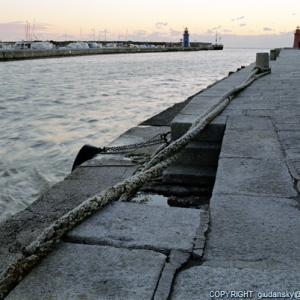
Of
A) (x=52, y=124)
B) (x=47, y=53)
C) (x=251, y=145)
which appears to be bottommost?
(x=52, y=124)

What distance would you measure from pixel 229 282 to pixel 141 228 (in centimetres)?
47

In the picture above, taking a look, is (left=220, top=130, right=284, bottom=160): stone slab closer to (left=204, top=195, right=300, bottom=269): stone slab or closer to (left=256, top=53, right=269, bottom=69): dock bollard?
(left=204, top=195, right=300, bottom=269): stone slab

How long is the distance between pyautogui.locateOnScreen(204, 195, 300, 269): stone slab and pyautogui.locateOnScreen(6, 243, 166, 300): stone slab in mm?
250

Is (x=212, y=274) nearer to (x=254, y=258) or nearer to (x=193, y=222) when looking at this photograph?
(x=254, y=258)

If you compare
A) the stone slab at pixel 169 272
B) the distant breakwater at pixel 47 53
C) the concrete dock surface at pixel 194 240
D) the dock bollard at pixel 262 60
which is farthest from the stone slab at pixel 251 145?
the distant breakwater at pixel 47 53

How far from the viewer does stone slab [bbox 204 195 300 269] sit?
4.69 feet

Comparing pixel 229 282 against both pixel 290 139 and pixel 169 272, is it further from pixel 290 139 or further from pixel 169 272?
pixel 290 139

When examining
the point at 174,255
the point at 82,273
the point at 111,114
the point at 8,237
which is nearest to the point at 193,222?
the point at 174,255

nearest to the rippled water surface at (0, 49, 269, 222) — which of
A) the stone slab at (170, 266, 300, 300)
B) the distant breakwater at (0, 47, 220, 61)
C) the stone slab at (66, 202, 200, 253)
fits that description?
the stone slab at (66, 202, 200, 253)

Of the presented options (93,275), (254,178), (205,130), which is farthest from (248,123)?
(93,275)

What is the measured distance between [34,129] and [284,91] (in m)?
5.89

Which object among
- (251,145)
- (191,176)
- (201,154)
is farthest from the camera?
(201,154)

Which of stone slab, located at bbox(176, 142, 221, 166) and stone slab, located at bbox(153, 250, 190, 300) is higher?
stone slab, located at bbox(176, 142, 221, 166)

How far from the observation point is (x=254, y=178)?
7.09 feet
